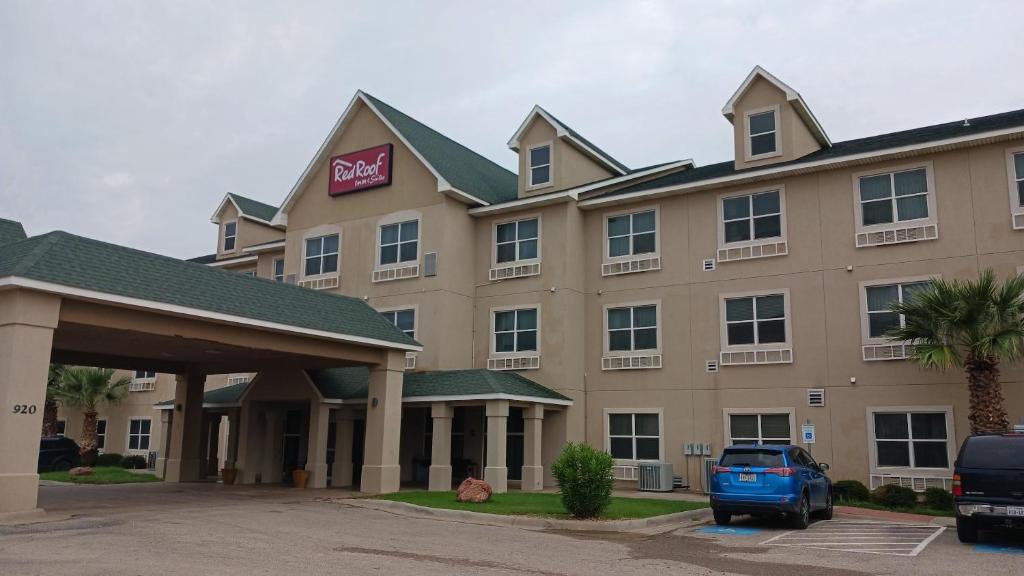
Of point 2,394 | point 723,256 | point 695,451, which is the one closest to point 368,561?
point 2,394

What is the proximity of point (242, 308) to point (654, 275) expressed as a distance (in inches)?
508

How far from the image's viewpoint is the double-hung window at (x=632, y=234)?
2666cm

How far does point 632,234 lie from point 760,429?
741cm

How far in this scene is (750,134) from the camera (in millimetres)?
25797

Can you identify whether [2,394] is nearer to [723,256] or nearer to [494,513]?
[494,513]

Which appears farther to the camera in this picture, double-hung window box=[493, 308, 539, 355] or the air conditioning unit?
double-hung window box=[493, 308, 539, 355]

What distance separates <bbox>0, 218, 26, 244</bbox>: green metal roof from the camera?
18906 mm

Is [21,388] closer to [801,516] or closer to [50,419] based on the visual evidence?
[801,516]

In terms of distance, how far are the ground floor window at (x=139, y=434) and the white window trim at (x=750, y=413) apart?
26.8 m

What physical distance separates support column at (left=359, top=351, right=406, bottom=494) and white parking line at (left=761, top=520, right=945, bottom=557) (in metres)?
11.1

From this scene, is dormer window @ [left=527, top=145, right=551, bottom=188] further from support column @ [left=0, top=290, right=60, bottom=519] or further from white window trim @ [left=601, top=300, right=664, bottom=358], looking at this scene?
support column @ [left=0, top=290, right=60, bottom=519]

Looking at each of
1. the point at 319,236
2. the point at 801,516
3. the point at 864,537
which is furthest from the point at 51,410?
the point at 864,537

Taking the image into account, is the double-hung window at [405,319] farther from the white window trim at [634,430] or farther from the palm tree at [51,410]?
the palm tree at [51,410]

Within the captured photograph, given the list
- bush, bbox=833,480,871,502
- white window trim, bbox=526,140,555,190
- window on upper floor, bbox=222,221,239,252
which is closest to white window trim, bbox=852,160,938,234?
bush, bbox=833,480,871,502
